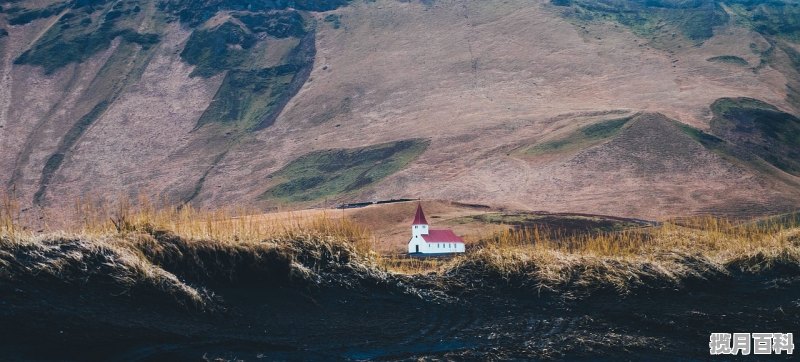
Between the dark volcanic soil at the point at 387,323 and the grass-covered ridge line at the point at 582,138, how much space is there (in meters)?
82.4

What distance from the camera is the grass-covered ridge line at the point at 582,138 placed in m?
99.4

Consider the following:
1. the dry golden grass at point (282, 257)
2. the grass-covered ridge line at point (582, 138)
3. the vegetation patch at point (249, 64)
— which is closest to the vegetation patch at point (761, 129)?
the grass-covered ridge line at point (582, 138)

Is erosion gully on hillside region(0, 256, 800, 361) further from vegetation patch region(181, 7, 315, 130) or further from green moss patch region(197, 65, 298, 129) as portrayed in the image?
green moss patch region(197, 65, 298, 129)

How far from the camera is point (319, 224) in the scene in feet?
55.3

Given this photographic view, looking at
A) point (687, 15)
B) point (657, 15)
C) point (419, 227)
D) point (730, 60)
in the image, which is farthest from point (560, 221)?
point (657, 15)

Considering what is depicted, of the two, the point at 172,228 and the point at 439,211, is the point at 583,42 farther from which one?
the point at 172,228

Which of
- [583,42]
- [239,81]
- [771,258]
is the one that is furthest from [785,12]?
[771,258]

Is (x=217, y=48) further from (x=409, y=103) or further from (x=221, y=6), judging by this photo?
(x=409, y=103)

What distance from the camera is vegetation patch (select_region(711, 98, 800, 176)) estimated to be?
101125 millimetres

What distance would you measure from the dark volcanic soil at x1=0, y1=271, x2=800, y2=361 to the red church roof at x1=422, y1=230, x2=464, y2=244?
41030 mm

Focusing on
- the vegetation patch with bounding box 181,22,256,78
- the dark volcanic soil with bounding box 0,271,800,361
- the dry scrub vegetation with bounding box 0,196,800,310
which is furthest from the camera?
the vegetation patch with bounding box 181,22,256,78

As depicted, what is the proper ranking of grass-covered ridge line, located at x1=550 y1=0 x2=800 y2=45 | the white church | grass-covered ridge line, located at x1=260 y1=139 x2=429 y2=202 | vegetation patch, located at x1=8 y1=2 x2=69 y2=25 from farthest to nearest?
vegetation patch, located at x1=8 y1=2 x2=69 y2=25
grass-covered ridge line, located at x1=550 y1=0 x2=800 y2=45
grass-covered ridge line, located at x1=260 y1=139 x2=429 y2=202
the white church

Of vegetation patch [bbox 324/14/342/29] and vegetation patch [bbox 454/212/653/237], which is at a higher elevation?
vegetation patch [bbox 324/14/342/29]

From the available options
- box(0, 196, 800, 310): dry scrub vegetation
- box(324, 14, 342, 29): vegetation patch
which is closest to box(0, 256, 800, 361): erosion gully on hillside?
box(0, 196, 800, 310): dry scrub vegetation
